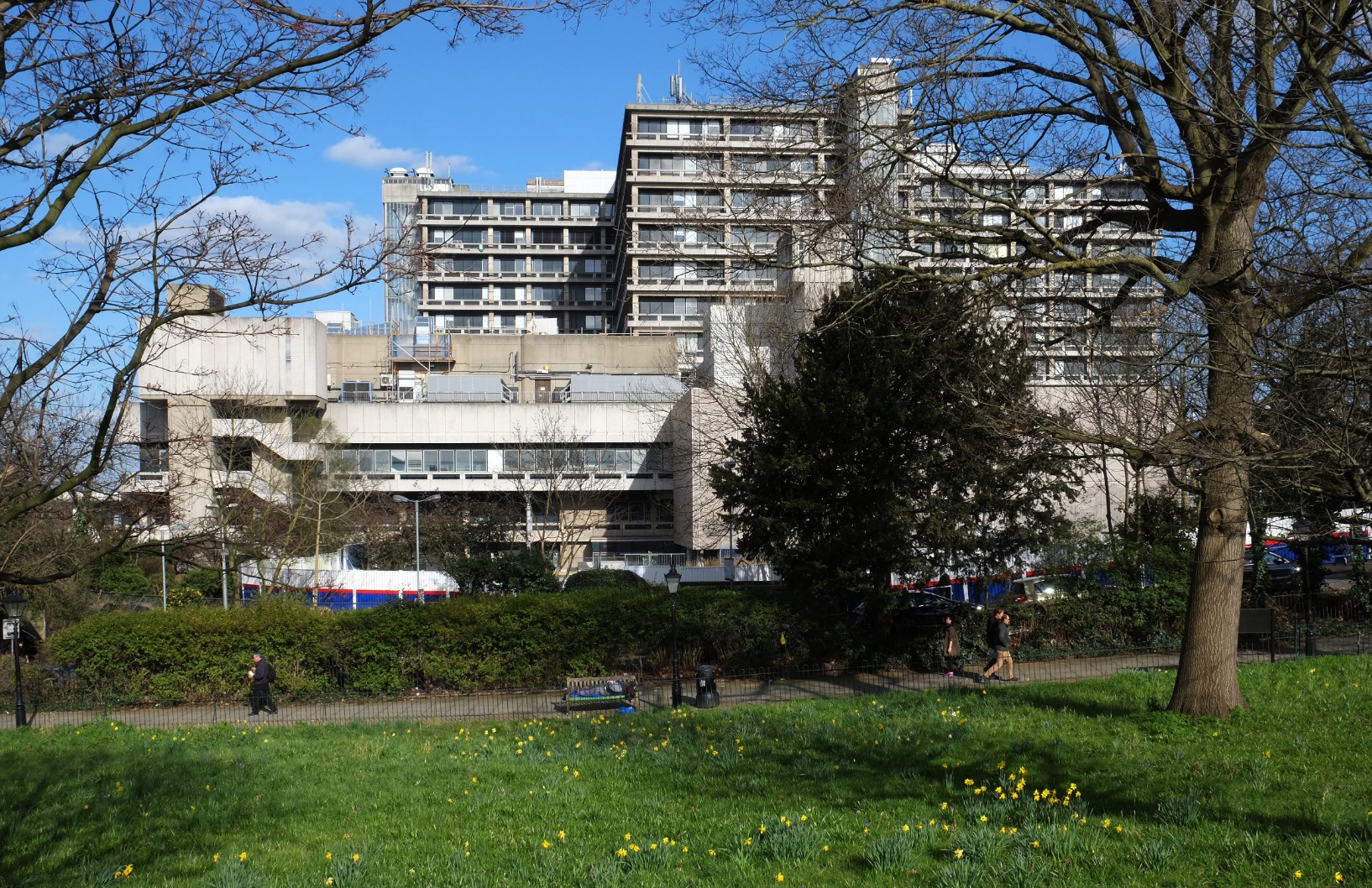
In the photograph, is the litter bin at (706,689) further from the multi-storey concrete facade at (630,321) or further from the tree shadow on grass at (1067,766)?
the multi-storey concrete facade at (630,321)

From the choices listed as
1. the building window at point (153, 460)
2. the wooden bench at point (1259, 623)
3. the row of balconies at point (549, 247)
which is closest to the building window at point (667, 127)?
the row of balconies at point (549, 247)

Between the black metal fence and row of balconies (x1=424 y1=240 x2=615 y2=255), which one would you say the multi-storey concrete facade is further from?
the black metal fence

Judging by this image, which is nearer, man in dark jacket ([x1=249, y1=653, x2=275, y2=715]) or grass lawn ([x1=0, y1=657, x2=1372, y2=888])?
grass lawn ([x1=0, y1=657, x2=1372, y2=888])

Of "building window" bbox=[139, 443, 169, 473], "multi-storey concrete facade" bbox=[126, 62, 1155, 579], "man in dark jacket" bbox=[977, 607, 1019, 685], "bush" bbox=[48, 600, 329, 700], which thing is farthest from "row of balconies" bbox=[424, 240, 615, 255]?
"building window" bbox=[139, 443, 169, 473]

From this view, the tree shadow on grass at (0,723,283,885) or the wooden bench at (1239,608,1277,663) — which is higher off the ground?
the wooden bench at (1239,608,1277,663)

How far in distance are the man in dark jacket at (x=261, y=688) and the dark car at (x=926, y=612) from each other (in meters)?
13.5

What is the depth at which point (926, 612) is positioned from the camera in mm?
25438

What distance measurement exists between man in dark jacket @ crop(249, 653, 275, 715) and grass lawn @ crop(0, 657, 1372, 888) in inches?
239

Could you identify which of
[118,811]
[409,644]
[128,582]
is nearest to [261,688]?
[409,644]

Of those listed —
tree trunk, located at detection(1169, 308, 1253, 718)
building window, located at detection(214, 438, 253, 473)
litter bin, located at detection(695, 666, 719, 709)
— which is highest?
building window, located at detection(214, 438, 253, 473)

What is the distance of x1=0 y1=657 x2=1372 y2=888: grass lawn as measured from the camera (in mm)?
7383

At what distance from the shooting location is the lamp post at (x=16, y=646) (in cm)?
1989

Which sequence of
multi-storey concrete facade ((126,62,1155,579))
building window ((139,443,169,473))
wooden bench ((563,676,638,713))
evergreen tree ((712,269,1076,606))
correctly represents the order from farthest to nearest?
evergreen tree ((712,269,1076,606))
wooden bench ((563,676,638,713))
multi-storey concrete facade ((126,62,1155,579))
building window ((139,443,169,473))

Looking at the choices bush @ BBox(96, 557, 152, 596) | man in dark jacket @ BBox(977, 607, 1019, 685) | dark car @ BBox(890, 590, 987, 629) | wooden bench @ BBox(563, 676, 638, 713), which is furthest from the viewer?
bush @ BBox(96, 557, 152, 596)
